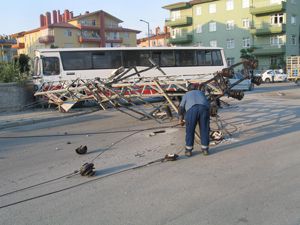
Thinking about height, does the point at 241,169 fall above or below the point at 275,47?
below

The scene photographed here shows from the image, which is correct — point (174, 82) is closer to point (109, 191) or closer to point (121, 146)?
point (121, 146)

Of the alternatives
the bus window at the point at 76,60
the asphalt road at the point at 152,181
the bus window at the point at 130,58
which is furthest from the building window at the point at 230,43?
the asphalt road at the point at 152,181

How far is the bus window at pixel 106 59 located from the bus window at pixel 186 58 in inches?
155

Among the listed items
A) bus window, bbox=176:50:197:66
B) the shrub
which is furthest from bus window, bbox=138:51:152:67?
the shrub

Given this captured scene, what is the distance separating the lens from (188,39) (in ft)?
196

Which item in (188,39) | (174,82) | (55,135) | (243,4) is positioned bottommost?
(55,135)

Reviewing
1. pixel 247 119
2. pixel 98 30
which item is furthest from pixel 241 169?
pixel 98 30

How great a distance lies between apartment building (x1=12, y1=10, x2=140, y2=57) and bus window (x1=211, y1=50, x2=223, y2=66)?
45.3m

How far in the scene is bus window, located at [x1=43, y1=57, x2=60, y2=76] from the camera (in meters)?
19.6

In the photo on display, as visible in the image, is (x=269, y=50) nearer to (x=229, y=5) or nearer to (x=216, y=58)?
(x=229, y=5)

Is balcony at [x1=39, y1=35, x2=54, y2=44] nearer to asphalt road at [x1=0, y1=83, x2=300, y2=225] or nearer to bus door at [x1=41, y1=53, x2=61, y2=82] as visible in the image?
bus door at [x1=41, y1=53, x2=61, y2=82]

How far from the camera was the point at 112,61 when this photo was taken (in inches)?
843

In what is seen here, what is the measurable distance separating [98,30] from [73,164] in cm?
6905

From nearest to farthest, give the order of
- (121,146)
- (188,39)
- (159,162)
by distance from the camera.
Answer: (159,162) < (121,146) < (188,39)
